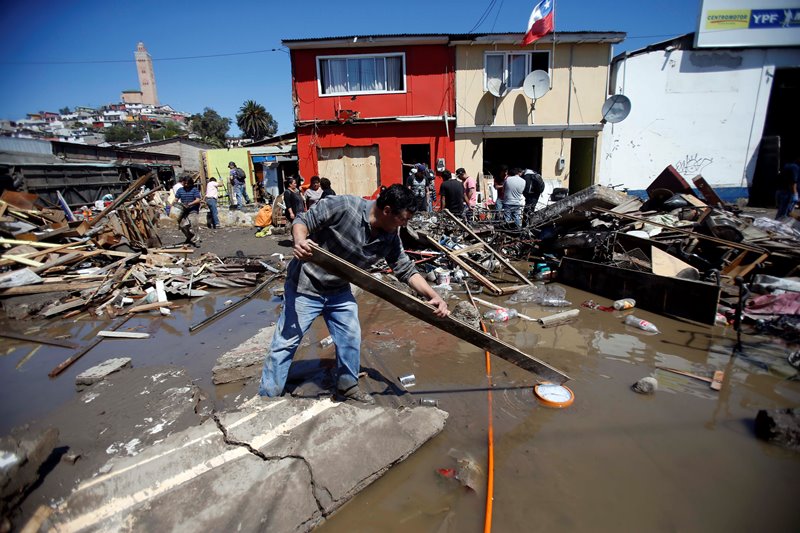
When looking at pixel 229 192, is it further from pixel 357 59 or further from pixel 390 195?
pixel 390 195

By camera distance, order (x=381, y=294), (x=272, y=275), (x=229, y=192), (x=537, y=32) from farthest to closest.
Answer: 1. (x=229, y=192)
2. (x=537, y=32)
3. (x=272, y=275)
4. (x=381, y=294)

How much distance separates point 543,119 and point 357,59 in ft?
23.2

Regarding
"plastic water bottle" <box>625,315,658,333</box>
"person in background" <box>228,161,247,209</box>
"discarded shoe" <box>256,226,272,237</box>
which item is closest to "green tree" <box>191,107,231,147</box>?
"person in background" <box>228,161,247,209</box>

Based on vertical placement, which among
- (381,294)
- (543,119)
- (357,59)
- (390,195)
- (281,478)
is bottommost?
(281,478)

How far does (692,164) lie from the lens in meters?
14.5

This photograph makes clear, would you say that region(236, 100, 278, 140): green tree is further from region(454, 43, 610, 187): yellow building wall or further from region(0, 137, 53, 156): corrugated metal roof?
region(454, 43, 610, 187): yellow building wall

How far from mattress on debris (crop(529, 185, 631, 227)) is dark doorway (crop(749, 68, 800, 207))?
1196 cm

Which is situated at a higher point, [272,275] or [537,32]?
[537,32]

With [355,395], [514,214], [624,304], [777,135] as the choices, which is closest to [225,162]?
[514,214]

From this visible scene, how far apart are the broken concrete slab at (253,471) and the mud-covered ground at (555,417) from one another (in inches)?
7.0

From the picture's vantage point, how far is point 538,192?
9.02 meters

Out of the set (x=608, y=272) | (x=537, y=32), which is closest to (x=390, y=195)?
(x=608, y=272)

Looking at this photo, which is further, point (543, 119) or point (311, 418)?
point (543, 119)

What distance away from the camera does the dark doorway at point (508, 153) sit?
Result: 51.3ft
